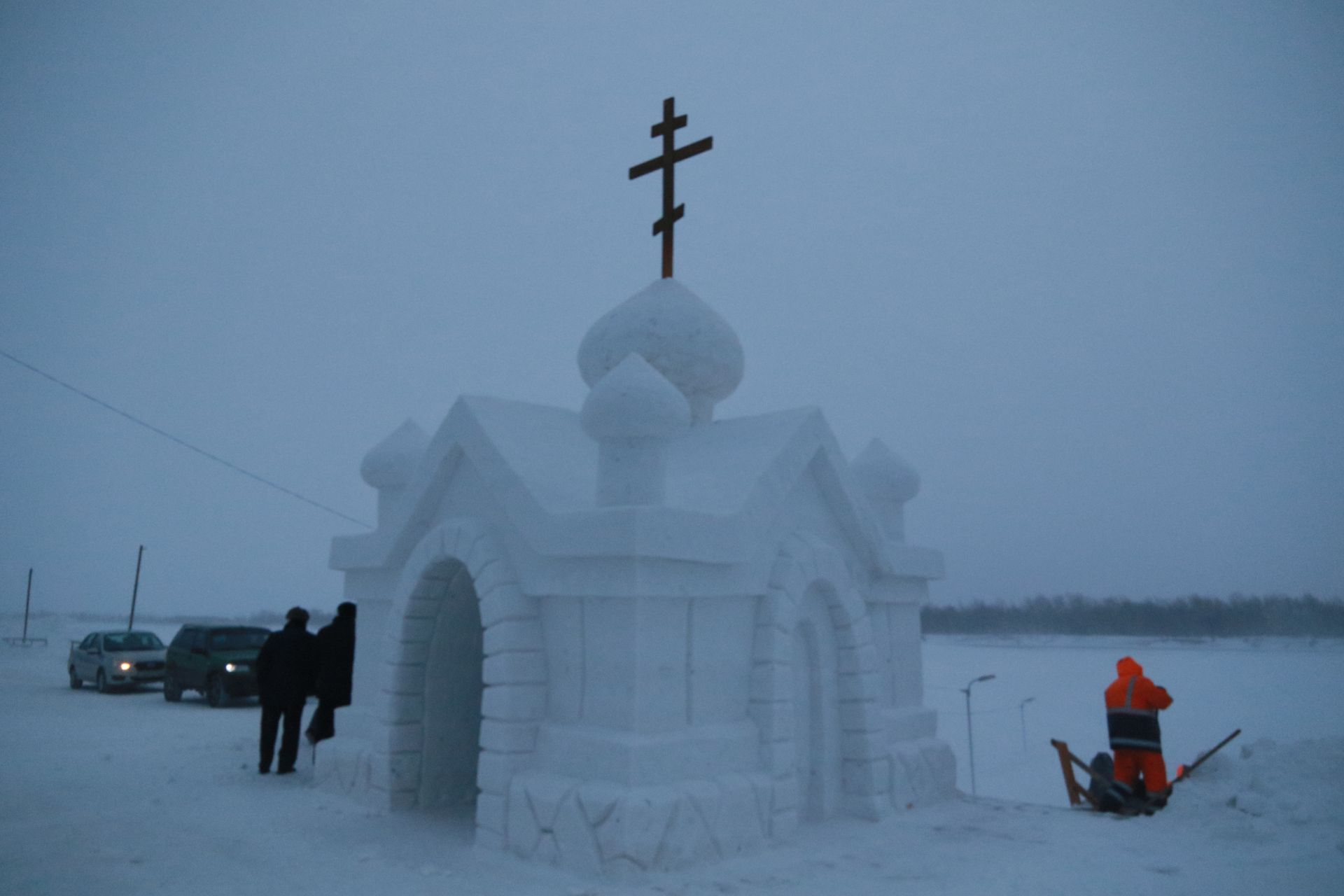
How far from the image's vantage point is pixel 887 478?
9.70 meters

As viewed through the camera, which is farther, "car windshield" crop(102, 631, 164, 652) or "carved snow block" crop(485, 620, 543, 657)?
"car windshield" crop(102, 631, 164, 652)

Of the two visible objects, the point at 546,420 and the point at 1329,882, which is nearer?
the point at 1329,882

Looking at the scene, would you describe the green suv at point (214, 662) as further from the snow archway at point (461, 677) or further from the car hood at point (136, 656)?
the snow archway at point (461, 677)

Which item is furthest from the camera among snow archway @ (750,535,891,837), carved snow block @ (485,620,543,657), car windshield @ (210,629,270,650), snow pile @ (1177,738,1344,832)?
car windshield @ (210,629,270,650)

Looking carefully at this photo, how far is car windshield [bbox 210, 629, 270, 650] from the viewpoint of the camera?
58.5 feet

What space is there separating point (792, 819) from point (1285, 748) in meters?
5.30

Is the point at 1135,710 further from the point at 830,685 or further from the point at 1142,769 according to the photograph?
the point at 830,685

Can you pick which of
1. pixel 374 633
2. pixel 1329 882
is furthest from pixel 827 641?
pixel 374 633

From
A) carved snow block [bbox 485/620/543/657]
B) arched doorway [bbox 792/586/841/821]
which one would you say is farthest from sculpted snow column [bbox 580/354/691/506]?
arched doorway [bbox 792/586/841/821]

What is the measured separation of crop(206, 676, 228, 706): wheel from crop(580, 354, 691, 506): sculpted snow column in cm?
1394

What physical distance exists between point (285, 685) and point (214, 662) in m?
9.59

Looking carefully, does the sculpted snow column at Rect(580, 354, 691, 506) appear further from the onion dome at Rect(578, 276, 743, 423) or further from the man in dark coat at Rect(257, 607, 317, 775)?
the man in dark coat at Rect(257, 607, 317, 775)

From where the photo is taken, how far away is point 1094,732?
21.3 meters

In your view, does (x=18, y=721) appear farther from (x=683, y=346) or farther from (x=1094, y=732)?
(x=1094, y=732)
